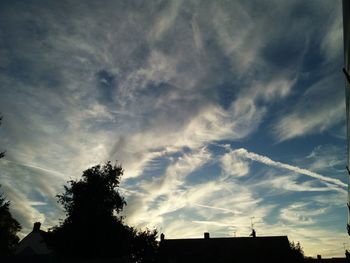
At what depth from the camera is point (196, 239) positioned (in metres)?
47.3

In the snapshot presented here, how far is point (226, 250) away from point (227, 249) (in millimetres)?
288

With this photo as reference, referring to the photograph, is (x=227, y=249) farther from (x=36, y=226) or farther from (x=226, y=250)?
(x=36, y=226)

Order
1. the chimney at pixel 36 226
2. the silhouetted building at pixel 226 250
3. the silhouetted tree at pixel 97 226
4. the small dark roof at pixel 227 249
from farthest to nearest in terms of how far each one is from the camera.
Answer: the chimney at pixel 36 226 → the small dark roof at pixel 227 249 → the silhouetted building at pixel 226 250 → the silhouetted tree at pixel 97 226

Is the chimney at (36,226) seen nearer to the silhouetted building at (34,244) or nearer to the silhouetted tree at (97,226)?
the silhouetted building at (34,244)

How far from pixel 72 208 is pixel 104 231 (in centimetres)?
517

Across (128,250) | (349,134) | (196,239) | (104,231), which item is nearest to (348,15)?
(349,134)

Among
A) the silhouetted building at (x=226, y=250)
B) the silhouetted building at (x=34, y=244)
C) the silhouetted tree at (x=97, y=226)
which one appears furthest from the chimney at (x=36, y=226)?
the silhouetted building at (x=226, y=250)

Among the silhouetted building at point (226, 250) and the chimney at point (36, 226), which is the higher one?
the chimney at point (36, 226)

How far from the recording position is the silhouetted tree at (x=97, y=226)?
102 ft

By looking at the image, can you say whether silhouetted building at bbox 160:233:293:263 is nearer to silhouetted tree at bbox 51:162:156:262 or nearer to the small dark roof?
the small dark roof

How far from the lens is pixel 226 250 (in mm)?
43844

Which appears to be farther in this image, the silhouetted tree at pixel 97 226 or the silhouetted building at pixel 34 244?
the silhouetted building at pixel 34 244

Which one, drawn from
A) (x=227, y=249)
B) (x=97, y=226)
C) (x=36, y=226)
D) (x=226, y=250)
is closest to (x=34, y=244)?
(x=36, y=226)

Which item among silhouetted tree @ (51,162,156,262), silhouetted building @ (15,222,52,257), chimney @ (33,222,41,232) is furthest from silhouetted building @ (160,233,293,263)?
chimney @ (33,222,41,232)
